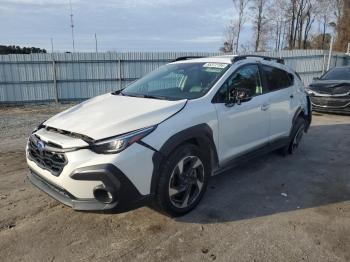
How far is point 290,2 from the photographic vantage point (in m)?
35.8

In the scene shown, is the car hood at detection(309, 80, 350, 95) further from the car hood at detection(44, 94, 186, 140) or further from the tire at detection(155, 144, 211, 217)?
the car hood at detection(44, 94, 186, 140)

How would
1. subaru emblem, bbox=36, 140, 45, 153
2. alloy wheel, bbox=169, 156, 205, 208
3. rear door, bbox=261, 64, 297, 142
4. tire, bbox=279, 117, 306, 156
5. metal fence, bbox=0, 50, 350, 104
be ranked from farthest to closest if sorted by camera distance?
metal fence, bbox=0, 50, 350, 104 → tire, bbox=279, 117, 306, 156 → rear door, bbox=261, 64, 297, 142 → alloy wheel, bbox=169, 156, 205, 208 → subaru emblem, bbox=36, 140, 45, 153

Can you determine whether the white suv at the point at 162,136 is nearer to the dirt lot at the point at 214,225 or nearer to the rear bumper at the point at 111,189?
the rear bumper at the point at 111,189

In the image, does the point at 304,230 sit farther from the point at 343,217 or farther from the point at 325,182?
the point at 325,182

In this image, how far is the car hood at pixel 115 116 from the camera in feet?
10.2

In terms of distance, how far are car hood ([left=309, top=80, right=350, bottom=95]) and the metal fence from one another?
7.26 metres

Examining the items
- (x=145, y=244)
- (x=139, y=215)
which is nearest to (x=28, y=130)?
(x=139, y=215)

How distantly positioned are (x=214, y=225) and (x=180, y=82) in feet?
6.14

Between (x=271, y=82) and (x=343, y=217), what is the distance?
2.21 m

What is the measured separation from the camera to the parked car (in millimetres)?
9961

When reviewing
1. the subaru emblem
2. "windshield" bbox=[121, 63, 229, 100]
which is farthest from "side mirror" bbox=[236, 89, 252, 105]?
the subaru emblem

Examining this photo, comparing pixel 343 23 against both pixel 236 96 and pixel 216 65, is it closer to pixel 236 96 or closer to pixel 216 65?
pixel 216 65

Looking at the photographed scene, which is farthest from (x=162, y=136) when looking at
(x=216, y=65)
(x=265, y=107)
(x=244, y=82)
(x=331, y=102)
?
(x=331, y=102)

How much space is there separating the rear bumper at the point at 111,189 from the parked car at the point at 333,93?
8.79m
